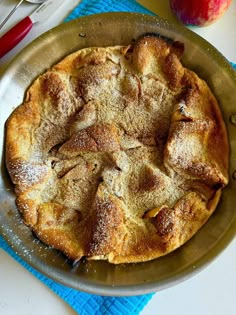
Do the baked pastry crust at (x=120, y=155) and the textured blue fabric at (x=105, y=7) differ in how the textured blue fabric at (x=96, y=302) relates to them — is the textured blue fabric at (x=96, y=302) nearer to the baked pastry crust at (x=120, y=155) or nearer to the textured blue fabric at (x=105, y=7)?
the baked pastry crust at (x=120, y=155)

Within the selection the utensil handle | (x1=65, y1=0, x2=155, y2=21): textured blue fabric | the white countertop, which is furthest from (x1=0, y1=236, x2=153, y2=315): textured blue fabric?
(x1=65, y1=0, x2=155, y2=21): textured blue fabric

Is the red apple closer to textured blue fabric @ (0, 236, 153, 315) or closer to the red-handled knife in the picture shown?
the red-handled knife

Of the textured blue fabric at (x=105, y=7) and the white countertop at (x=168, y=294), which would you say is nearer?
the white countertop at (x=168, y=294)

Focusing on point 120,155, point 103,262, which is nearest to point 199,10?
point 120,155

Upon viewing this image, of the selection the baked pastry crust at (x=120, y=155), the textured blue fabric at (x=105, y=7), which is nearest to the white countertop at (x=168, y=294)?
the baked pastry crust at (x=120, y=155)

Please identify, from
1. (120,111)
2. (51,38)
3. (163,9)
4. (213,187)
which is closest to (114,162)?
(120,111)

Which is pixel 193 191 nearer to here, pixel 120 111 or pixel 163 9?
pixel 120 111

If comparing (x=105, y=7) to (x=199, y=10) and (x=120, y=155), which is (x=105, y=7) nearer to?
(x=199, y=10)
